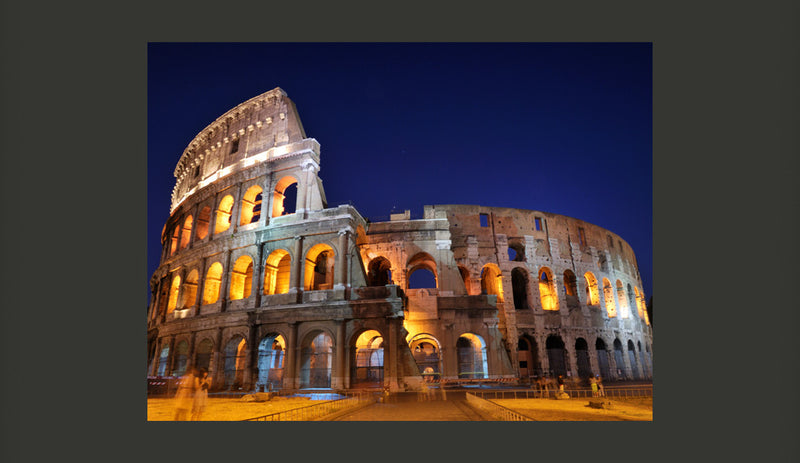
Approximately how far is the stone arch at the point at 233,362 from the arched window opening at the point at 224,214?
19.9 feet

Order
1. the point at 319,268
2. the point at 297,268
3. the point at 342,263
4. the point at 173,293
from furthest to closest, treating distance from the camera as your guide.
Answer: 1. the point at 173,293
2. the point at 319,268
3. the point at 297,268
4. the point at 342,263

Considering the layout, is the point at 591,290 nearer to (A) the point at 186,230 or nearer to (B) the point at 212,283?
(B) the point at 212,283

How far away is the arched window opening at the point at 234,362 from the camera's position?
59.4ft

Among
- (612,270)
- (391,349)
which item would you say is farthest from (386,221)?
(612,270)

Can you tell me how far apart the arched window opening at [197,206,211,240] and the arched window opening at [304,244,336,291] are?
7.07 metres

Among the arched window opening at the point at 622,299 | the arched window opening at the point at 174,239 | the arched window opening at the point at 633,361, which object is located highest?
the arched window opening at the point at 174,239

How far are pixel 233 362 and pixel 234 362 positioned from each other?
6 cm

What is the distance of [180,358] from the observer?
20.8 metres

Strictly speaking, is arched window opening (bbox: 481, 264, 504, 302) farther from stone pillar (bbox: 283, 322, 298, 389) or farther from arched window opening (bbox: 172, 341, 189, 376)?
arched window opening (bbox: 172, 341, 189, 376)

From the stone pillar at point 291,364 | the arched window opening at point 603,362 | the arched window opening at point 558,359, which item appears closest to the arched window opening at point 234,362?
the stone pillar at point 291,364

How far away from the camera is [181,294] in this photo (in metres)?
21.5

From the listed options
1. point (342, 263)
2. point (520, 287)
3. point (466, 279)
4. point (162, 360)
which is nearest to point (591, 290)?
point (520, 287)

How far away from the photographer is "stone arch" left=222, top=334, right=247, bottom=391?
18109 millimetres

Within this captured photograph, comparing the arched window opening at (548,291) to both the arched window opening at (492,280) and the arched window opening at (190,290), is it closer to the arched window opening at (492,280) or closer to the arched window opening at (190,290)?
the arched window opening at (492,280)
